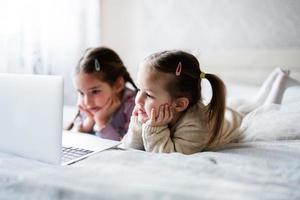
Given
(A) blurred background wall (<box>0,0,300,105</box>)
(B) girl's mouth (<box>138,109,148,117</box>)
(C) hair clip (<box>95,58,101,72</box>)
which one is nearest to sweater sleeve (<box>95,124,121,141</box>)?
(C) hair clip (<box>95,58,101,72</box>)

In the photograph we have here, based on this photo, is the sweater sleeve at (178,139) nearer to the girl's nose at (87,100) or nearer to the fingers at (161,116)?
the fingers at (161,116)

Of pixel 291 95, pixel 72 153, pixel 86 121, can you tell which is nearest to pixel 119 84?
pixel 86 121

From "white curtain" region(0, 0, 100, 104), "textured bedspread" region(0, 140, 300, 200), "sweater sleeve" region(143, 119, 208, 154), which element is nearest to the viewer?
"textured bedspread" region(0, 140, 300, 200)

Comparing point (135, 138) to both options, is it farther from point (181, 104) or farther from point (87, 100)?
point (87, 100)

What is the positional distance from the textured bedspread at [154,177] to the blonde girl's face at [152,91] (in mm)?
158

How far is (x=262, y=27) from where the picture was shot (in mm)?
1911

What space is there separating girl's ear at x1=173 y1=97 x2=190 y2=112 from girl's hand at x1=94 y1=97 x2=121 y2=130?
1.46 feet

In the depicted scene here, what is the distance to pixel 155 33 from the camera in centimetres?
213

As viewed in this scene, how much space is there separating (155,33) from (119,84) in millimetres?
782

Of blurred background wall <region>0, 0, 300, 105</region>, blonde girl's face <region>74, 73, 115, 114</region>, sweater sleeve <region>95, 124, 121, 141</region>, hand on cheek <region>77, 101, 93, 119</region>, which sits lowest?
sweater sleeve <region>95, 124, 121, 141</region>

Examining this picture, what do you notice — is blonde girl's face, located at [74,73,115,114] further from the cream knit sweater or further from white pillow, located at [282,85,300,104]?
white pillow, located at [282,85,300,104]

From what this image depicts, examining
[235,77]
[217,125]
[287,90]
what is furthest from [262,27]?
[217,125]

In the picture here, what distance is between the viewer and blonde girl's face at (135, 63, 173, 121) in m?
0.98

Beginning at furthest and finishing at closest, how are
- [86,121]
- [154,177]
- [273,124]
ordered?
[86,121] → [273,124] → [154,177]
